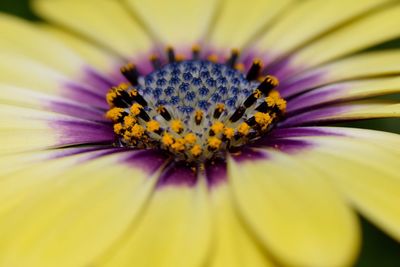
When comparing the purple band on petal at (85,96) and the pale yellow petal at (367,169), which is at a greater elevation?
the purple band on petal at (85,96)

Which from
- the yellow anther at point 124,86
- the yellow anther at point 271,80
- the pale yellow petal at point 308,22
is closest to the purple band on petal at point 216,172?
the yellow anther at point 271,80

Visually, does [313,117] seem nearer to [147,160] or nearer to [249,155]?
[249,155]

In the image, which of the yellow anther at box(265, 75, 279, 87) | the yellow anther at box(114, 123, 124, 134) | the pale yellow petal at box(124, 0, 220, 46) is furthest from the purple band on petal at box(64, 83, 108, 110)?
the yellow anther at box(265, 75, 279, 87)

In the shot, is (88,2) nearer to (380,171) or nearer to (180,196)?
(180,196)

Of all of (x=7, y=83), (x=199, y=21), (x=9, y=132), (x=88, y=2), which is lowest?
(x=9, y=132)

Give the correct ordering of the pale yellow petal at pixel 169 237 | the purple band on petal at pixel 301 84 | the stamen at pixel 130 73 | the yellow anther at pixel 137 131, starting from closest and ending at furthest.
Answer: the pale yellow petal at pixel 169 237 → the yellow anther at pixel 137 131 → the purple band on petal at pixel 301 84 → the stamen at pixel 130 73

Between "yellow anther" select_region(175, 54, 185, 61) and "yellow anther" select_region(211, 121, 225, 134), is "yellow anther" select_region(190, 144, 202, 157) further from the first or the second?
"yellow anther" select_region(175, 54, 185, 61)

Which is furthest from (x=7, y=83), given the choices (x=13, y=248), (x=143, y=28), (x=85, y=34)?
(x=13, y=248)

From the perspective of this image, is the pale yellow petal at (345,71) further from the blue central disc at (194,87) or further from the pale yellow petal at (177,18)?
the pale yellow petal at (177,18)
